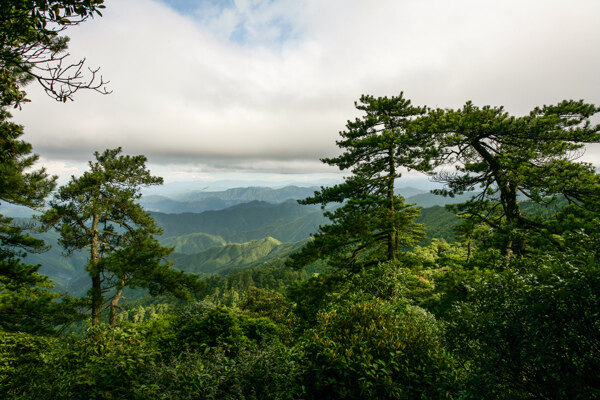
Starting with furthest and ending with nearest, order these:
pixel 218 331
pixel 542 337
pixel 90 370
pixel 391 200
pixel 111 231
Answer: pixel 111 231
pixel 391 200
pixel 218 331
pixel 90 370
pixel 542 337

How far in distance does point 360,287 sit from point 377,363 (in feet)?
20.6

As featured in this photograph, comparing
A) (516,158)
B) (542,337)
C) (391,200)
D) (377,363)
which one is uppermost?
(516,158)

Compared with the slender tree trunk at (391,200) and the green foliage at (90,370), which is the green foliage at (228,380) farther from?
the slender tree trunk at (391,200)

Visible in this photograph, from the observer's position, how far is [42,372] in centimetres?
530

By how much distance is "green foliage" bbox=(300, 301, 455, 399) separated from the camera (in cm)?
470

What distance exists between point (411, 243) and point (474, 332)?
1039 cm

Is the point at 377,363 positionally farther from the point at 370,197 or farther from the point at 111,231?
the point at 111,231

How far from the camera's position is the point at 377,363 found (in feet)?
16.4

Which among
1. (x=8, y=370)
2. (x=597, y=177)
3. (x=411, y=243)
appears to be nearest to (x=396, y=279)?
(x=411, y=243)

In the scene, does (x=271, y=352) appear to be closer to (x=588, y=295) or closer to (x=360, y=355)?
(x=360, y=355)

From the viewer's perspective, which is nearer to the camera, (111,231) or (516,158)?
(516,158)

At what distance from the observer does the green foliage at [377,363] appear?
4699 millimetres

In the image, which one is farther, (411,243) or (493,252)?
(411,243)

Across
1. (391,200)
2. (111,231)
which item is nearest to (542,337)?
(391,200)
